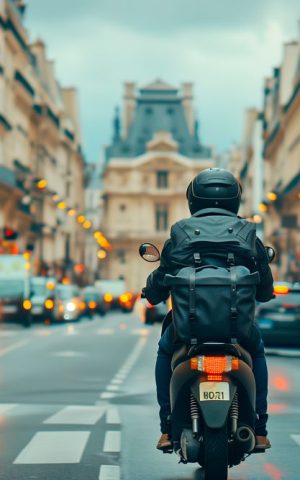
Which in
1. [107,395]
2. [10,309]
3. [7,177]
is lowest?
[107,395]

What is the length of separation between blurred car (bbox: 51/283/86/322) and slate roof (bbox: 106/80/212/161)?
351 ft

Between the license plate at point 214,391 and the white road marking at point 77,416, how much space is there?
4.98 metres

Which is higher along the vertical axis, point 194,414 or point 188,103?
point 188,103

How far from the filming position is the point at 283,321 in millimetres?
27562

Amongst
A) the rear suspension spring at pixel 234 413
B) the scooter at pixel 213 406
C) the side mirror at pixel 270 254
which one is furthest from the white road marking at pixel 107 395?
the rear suspension spring at pixel 234 413

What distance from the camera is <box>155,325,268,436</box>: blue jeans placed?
7.89 meters

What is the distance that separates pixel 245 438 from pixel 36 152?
88.3 metres

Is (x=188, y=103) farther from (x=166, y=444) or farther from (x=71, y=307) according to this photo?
(x=166, y=444)

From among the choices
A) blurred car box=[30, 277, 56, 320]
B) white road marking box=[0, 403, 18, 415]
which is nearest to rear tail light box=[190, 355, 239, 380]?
white road marking box=[0, 403, 18, 415]

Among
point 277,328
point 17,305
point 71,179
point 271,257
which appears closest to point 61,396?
point 271,257

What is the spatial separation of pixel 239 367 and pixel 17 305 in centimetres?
4084

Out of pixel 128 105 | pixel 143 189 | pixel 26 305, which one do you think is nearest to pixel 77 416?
pixel 26 305

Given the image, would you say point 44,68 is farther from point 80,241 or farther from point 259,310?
point 259,310

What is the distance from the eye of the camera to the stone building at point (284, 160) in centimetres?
7350
